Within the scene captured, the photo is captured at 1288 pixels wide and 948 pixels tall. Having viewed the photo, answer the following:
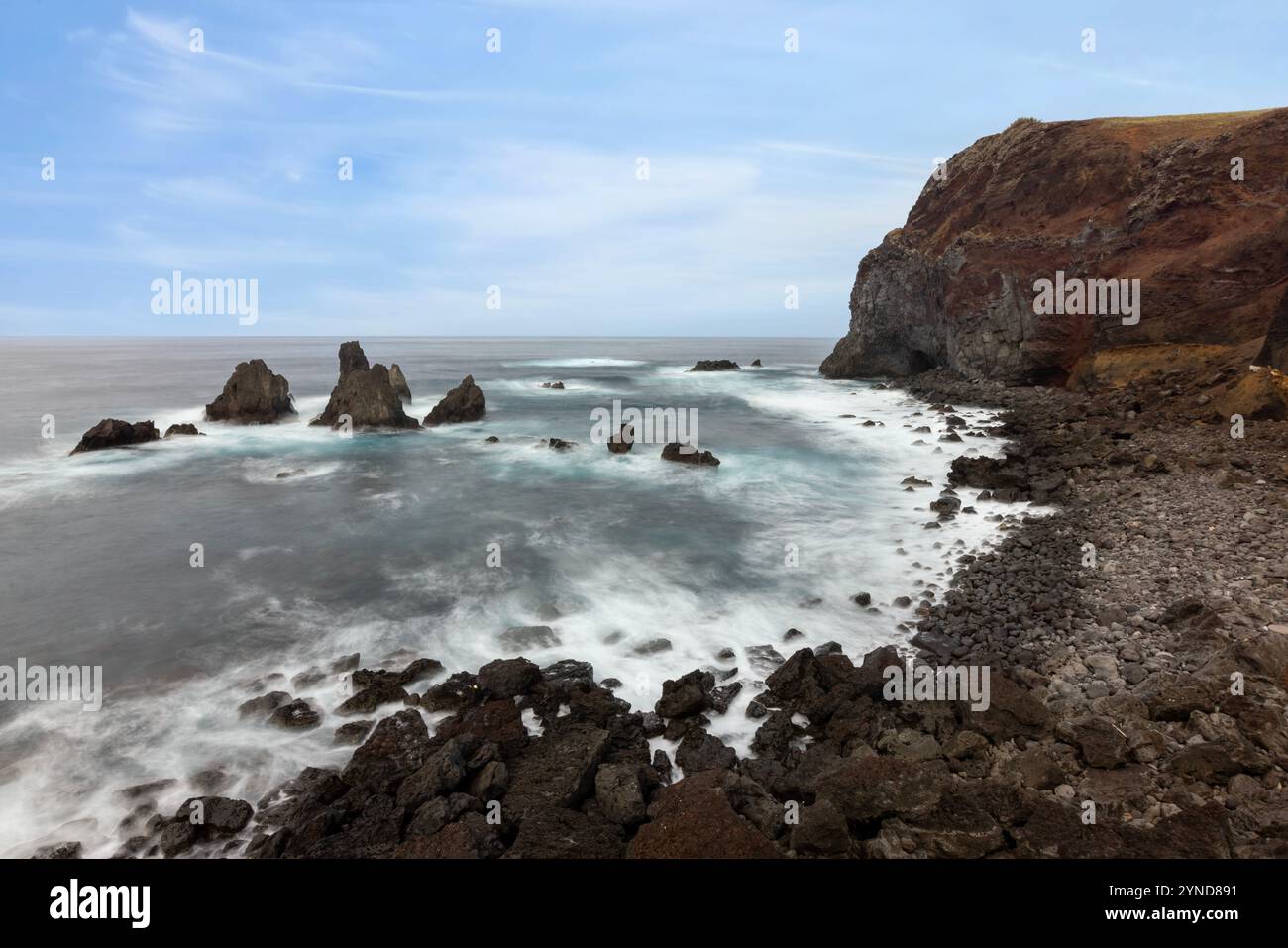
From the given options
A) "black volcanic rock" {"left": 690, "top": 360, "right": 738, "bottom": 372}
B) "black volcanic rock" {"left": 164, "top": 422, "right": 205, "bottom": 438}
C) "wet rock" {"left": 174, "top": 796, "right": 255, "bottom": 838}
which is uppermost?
"black volcanic rock" {"left": 690, "top": 360, "right": 738, "bottom": 372}

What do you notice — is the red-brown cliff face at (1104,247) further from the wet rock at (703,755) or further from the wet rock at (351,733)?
the wet rock at (351,733)

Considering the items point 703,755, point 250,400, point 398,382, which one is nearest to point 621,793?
point 703,755

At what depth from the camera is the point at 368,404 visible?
32.5 m

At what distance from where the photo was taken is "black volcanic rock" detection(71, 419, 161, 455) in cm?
2753

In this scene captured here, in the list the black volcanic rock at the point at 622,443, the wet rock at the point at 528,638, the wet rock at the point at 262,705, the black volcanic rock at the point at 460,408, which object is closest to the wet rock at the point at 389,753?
the wet rock at the point at 262,705

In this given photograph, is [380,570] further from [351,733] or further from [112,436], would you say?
[112,436]

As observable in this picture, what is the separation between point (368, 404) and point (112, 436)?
10704 millimetres

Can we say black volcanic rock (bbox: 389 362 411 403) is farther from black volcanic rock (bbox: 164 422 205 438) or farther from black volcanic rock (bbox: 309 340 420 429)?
→ black volcanic rock (bbox: 164 422 205 438)

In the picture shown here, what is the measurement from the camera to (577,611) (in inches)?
489

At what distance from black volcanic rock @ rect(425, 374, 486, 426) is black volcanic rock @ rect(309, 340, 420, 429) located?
5.25 ft

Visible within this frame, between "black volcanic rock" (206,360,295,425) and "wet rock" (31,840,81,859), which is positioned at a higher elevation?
"black volcanic rock" (206,360,295,425)

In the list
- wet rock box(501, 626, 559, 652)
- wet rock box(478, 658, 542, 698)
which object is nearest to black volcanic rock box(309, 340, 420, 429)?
wet rock box(501, 626, 559, 652)
